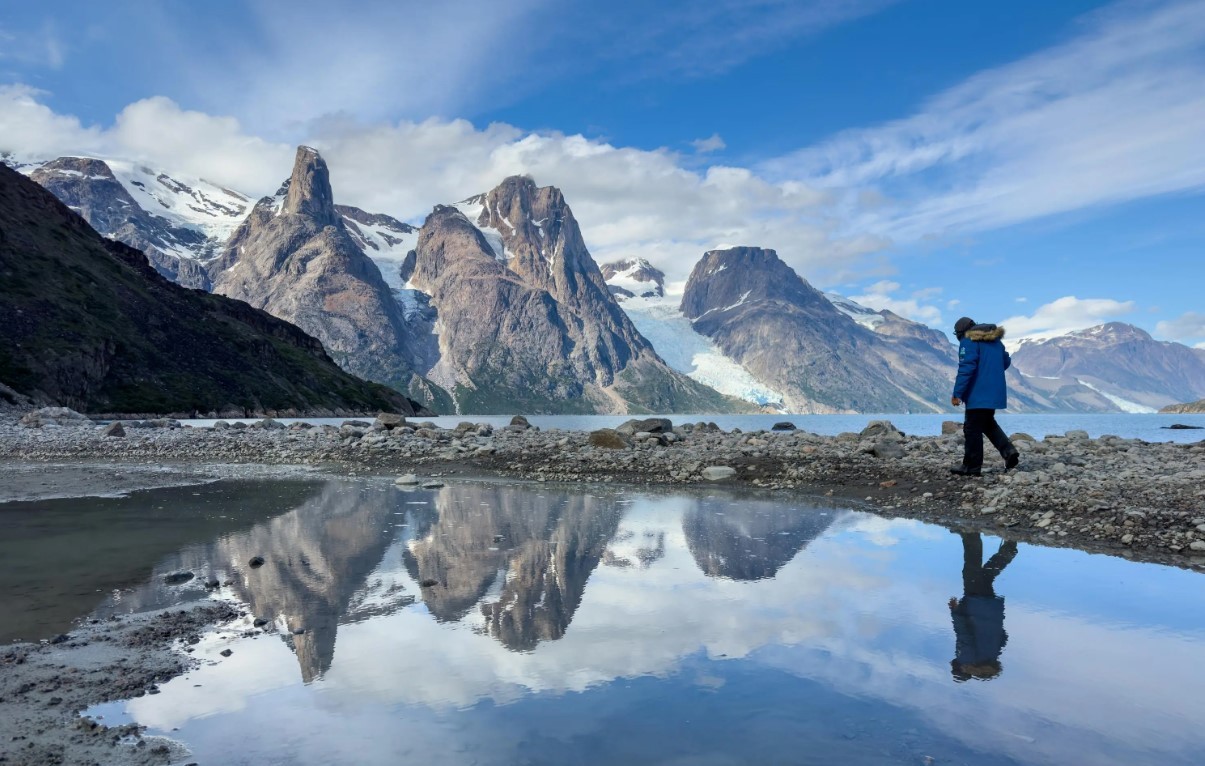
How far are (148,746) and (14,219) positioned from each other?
454ft

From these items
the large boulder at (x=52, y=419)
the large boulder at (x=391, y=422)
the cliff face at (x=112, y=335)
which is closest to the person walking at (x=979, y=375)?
the large boulder at (x=391, y=422)

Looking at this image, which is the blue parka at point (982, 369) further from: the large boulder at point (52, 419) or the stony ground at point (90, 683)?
the large boulder at point (52, 419)

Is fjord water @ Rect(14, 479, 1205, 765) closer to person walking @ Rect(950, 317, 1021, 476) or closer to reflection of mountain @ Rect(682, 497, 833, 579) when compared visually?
reflection of mountain @ Rect(682, 497, 833, 579)

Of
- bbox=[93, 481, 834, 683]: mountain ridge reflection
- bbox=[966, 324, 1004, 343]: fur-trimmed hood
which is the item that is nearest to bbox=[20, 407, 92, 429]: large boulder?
bbox=[93, 481, 834, 683]: mountain ridge reflection

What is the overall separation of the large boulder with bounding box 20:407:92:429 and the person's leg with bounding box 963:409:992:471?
53683 mm

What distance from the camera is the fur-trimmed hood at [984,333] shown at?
16.2m

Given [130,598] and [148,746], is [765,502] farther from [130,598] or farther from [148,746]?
[148,746]

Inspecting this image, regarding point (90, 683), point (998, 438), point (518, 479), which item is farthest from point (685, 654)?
point (518, 479)

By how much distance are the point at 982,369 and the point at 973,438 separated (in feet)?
5.71

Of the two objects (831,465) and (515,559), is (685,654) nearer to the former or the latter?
(515,559)

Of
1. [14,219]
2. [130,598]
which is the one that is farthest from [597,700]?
[14,219]

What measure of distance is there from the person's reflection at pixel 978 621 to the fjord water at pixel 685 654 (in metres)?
0.04

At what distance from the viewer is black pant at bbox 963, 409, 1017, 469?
1634 centimetres

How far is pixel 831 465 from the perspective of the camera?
2078cm
